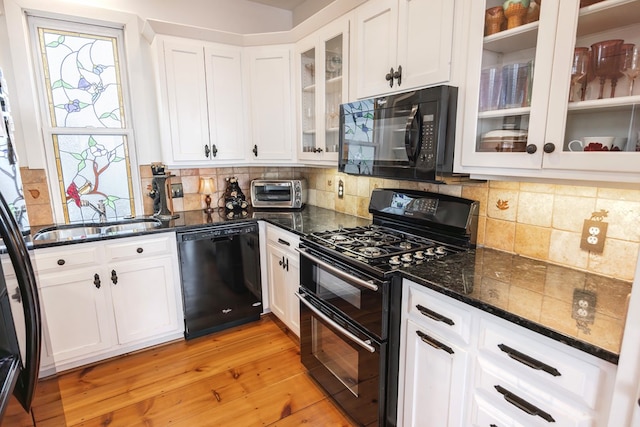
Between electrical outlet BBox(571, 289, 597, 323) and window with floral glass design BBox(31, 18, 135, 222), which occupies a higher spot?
window with floral glass design BBox(31, 18, 135, 222)

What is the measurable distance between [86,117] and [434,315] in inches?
112

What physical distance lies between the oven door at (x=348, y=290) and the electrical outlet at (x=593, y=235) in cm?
83

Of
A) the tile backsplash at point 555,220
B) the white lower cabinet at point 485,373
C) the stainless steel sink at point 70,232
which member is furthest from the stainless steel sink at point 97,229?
the tile backsplash at point 555,220

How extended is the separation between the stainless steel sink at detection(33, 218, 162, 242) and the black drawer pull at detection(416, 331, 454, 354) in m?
1.94

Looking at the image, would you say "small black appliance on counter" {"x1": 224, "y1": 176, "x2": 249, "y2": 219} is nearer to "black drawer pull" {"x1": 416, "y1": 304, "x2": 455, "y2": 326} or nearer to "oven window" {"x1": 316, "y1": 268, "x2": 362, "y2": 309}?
"oven window" {"x1": 316, "y1": 268, "x2": 362, "y2": 309}

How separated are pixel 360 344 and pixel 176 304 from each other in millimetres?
1594

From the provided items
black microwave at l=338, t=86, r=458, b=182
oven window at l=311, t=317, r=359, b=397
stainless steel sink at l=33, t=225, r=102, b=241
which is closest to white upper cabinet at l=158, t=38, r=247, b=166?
stainless steel sink at l=33, t=225, r=102, b=241

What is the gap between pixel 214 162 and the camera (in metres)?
2.82

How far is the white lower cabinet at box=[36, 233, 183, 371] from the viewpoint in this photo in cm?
212

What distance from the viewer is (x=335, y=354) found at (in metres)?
1.88

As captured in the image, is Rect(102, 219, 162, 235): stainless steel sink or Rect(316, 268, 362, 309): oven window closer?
Rect(316, 268, 362, 309): oven window

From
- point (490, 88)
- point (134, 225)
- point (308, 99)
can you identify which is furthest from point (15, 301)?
point (308, 99)

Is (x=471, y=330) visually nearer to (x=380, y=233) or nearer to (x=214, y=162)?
(x=380, y=233)

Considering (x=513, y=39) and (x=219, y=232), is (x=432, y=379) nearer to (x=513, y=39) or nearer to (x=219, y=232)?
(x=513, y=39)
